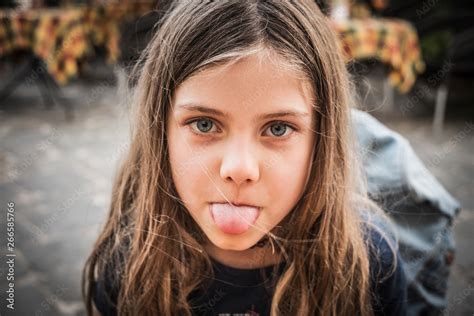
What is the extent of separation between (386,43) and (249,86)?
3305mm

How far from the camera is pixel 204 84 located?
2.74 ft

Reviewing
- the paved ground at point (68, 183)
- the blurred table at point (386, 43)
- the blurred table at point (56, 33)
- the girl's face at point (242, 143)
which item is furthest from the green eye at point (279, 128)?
the blurred table at point (56, 33)

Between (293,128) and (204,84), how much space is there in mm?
192

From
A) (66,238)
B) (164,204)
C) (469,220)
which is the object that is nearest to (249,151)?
(164,204)

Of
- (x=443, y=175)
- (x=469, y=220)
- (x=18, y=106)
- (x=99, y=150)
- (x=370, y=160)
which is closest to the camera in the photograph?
(x=370, y=160)

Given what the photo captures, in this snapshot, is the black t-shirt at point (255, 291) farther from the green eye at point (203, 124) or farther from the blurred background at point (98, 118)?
the green eye at point (203, 124)

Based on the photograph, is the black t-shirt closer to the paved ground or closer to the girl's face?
the girl's face

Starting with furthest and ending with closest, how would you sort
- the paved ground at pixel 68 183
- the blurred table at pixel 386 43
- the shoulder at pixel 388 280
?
the blurred table at pixel 386 43, the paved ground at pixel 68 183, the shoulder at pixel 388 280

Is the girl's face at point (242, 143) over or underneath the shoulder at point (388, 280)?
over

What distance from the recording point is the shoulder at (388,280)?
3.36 feet

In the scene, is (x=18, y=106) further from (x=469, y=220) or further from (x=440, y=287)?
(x=440, y=287)

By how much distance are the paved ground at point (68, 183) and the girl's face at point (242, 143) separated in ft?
1.61

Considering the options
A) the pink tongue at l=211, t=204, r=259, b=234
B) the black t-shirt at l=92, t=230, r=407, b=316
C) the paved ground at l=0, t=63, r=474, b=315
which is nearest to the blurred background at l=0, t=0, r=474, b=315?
the paved ground at l=0, t=63, r=474, b=315

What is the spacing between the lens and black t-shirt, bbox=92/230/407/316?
3.37ft
